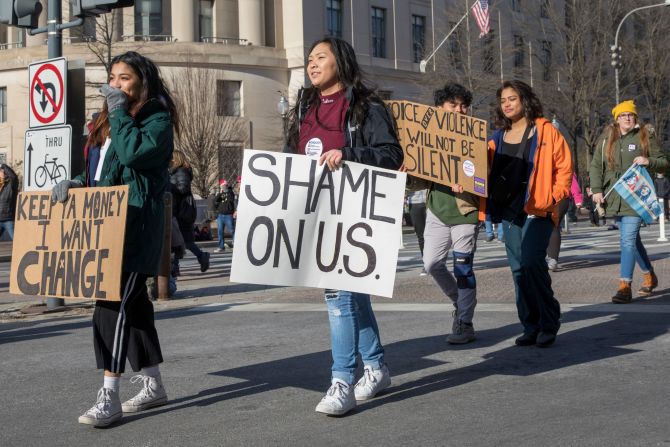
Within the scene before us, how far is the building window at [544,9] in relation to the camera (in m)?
49.4

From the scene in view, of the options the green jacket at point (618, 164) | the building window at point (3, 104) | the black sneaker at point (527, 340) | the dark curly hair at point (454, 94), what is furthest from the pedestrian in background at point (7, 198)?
the building window at point (3, 104)

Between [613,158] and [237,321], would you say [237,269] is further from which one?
[613,158]

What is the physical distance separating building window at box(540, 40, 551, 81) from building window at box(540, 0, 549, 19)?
143 cm

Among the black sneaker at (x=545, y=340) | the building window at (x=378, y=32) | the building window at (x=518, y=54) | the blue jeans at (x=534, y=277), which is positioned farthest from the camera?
the building window at (x=518, y=54)

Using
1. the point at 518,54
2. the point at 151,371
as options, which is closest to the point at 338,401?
the point at 151,371

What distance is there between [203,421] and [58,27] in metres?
6.91

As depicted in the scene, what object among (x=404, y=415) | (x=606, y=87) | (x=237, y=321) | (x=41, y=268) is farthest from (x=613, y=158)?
(x=606, y=87)

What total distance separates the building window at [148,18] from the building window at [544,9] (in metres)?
18.0

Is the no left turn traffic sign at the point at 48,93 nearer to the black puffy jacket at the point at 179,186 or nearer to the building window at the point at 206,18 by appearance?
the black puffy jacket at the point at 179,186

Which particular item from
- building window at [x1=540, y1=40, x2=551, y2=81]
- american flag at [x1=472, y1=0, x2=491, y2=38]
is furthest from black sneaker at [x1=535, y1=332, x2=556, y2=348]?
building window at [x1=540, y1=40, x2=551, y2=81]

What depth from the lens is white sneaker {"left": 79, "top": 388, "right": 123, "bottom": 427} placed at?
5.09 metres

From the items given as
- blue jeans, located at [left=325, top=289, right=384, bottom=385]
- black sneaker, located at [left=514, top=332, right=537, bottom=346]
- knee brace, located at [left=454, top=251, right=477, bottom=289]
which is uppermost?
knee brace, located at [left=454, top=251, right=477, bottom=289]

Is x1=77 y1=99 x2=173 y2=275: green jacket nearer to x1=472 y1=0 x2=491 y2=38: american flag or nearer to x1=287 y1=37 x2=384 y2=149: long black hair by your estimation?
x1=287 y1=37 x2=384 y2=149: long black hair

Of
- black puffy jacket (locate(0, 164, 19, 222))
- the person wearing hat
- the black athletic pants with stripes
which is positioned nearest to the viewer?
the black athletic pants with stripes
